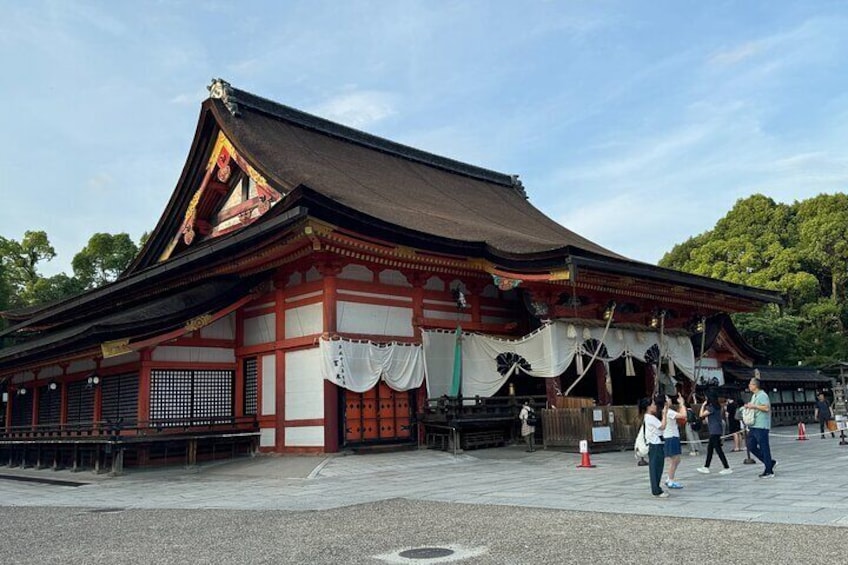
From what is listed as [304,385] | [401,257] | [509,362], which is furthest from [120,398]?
[509,362]

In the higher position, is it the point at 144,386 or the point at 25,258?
the point at 25,258

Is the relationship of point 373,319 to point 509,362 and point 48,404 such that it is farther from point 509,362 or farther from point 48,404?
point 48,404

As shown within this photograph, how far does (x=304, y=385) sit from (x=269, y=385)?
1454mm

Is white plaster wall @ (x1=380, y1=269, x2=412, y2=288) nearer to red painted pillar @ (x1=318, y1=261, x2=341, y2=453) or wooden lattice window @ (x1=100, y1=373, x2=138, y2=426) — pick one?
red painted pillar @ (x1=318, y1=261, x2=341, y2=453)

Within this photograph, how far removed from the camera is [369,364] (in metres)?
15.7

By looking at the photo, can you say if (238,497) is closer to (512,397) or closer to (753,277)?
(512,397)

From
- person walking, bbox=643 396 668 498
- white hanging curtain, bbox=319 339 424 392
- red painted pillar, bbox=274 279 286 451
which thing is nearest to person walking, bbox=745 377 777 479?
person walking, bbox=643 396 668 498

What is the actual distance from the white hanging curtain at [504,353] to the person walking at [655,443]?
763 cm

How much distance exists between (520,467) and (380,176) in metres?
12.2

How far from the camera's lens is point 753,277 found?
42625mm

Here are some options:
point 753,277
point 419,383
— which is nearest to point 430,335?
point 419,383

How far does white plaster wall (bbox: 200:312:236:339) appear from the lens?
17.3 metres

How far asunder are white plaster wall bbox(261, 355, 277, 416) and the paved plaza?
1.67 metres

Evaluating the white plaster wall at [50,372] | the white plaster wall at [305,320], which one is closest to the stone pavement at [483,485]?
the white plaster wall at [305,320]
